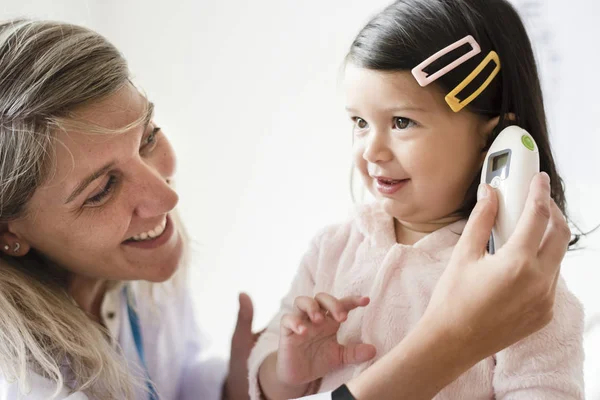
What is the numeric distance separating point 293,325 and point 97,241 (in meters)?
0.36

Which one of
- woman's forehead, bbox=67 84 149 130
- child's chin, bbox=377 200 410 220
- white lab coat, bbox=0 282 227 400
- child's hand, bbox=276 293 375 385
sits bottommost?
white lab coat, bbox=0 282 227 400

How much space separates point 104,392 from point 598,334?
91 centimetres

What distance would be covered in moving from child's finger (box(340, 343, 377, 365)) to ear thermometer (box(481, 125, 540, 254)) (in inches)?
9.0

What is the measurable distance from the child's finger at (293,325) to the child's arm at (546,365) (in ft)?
0.91

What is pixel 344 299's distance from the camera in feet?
3.02

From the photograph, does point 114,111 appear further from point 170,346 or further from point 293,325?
point 170,346

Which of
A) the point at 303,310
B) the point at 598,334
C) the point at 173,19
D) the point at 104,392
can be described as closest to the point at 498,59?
the point at 303,310

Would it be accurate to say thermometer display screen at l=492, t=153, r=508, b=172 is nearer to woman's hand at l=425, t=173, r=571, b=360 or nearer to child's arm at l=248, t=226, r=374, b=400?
woman's hand at l=425, t=173, r=571, b=360

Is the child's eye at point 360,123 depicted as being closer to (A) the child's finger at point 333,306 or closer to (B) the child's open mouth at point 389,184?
(B) the child's open mouth at point 389,184

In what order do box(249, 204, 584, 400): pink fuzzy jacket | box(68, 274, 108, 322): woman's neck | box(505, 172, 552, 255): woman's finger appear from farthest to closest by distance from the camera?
box(68, 274, 108, 322): woman's neck → box(249, 204, 584, 400): pink fuzzy jacket → box(505, 172, 552, 255): woman's finger

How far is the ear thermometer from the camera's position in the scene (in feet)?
2.63

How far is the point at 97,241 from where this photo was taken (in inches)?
41.5

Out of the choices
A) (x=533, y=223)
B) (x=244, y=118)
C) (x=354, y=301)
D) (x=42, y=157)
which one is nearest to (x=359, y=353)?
(x=354, y=301)

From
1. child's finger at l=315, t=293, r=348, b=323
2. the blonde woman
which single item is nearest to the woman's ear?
the blonde woman
